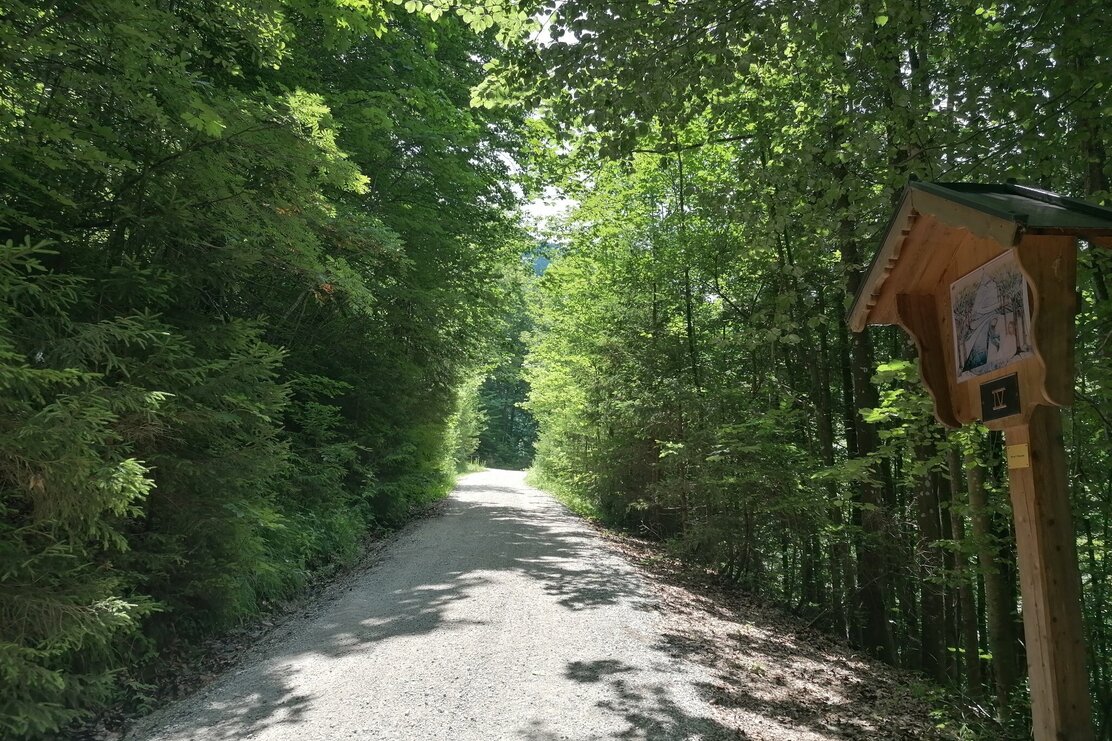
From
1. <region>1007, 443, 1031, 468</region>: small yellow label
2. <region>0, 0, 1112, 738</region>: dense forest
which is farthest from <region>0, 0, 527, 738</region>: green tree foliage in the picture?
<region>1007, 443, 1031, 468</region>: small yellow label

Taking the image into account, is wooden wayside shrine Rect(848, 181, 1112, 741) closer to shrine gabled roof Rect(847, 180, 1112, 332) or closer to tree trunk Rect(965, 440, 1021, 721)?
shrine gabled roof Rect(847, 180, 1112, 332)

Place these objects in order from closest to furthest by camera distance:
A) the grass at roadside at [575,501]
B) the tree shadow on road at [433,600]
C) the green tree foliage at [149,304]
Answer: the green tree foliage at [149,304] < the tree shadow on road at [433,600] < the grass at roadside at [575,501]

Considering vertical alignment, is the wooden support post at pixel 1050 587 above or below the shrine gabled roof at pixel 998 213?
below

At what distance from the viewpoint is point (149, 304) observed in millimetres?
5422

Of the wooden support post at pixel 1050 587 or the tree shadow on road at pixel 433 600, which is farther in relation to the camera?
the tree shadow on road at pixel 433 600

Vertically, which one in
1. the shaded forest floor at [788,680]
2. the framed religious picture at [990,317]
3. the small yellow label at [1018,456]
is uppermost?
the framed religious picture at [990,317]

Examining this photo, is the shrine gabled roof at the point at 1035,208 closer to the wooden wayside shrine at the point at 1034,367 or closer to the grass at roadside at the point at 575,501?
the wooden wayside shrine at the point at 1034,367

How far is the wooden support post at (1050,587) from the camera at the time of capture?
2.72 meters

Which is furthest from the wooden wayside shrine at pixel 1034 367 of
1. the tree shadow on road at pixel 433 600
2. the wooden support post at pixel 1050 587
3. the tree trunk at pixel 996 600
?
the tree trunk at pixel 996 600

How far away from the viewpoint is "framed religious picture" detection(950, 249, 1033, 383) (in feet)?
8.96

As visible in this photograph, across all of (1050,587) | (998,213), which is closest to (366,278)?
(998,213)

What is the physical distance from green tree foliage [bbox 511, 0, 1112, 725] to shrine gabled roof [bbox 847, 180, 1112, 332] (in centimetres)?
186

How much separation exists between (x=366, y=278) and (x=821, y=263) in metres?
7.17

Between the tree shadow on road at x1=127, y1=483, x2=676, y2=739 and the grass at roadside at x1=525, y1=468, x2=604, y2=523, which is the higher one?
the grass at roadside at x1=525, y1=468, x2=604, y2=523
